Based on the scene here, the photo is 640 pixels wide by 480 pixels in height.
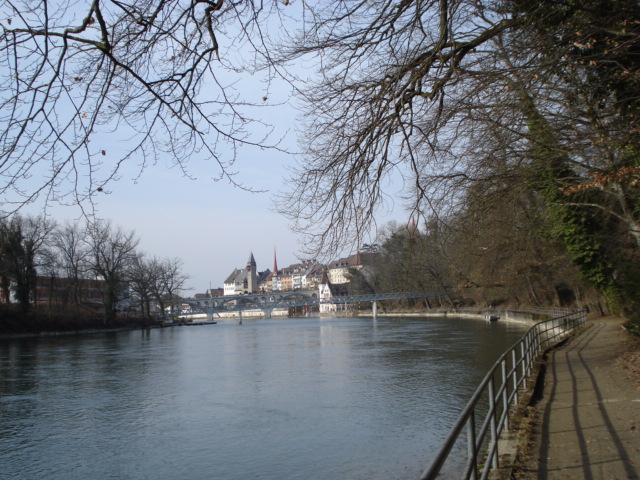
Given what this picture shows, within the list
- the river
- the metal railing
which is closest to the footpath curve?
the metal railing

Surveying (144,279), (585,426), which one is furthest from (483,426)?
(144,279)

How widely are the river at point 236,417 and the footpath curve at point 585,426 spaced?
7.16 ft

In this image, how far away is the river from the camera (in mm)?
10430

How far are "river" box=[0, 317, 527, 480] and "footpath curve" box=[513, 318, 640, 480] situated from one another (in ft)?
7.16

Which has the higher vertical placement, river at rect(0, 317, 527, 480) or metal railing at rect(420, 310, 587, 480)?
metal railing at rect(420, 310, 587, 480)

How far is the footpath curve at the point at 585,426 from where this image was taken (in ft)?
20.0

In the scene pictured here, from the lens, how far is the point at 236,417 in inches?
563

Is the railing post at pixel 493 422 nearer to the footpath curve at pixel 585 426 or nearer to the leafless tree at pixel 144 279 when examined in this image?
the footpath curve at pixel 585 426

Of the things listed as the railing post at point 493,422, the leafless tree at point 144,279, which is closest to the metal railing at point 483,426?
the railing post at point 493,422

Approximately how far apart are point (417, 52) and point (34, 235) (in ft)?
161

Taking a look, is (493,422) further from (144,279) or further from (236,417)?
(144,279)

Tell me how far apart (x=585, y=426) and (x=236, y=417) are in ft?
28.3

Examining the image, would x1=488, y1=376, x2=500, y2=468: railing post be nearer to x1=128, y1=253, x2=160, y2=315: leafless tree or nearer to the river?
the river

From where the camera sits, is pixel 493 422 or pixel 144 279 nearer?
pixel 493 422
